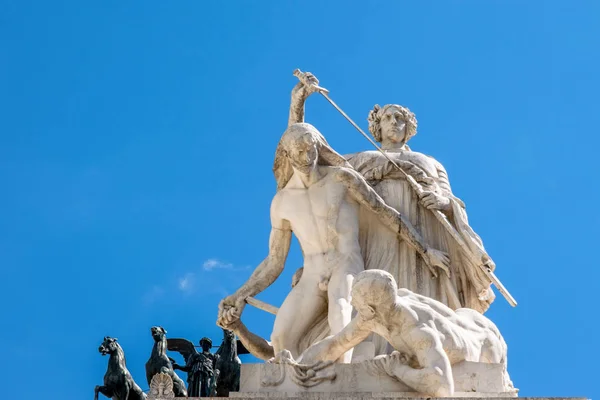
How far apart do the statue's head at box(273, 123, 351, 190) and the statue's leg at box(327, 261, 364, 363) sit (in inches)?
47.1

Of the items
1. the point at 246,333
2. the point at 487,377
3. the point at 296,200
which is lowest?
the point at 487,377

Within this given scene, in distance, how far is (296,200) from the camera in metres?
15.8

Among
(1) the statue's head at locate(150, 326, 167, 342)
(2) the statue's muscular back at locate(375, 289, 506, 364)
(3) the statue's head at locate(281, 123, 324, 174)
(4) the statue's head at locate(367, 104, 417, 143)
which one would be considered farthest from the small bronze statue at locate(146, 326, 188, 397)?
(2) the statue's muscular back at locate(375, 289, 506, 364)

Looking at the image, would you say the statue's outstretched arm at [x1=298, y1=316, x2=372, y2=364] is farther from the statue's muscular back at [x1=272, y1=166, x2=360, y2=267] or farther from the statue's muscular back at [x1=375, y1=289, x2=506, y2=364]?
the statue's muscular back at [x1=272, y1=166, x2=360, y2=267]

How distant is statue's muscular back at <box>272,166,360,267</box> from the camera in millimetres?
15609

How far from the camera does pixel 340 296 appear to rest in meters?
15.1

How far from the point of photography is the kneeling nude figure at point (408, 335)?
43.7 ft

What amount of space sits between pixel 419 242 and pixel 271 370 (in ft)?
9.36

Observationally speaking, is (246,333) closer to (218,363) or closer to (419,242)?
(419,242)

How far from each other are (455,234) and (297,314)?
207 centimetres

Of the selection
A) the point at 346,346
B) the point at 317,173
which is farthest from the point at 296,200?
the point at 346,346

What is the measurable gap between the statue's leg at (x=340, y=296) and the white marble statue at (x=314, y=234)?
0.01 metres

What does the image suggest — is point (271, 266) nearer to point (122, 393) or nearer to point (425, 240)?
point (425, 240)

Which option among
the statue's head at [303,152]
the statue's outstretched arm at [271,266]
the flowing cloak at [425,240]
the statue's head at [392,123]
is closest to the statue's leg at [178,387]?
the statue's head at [392,123]
